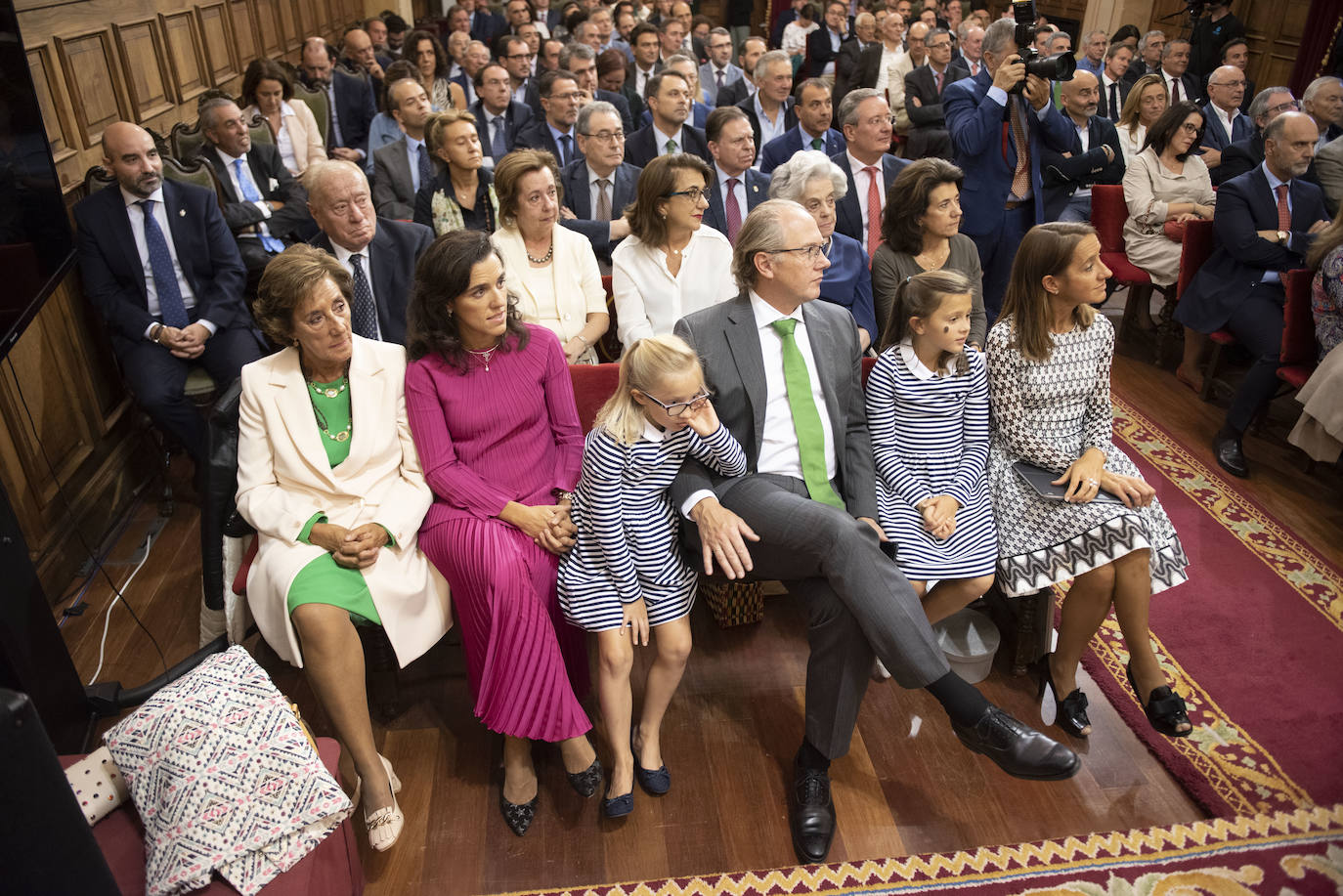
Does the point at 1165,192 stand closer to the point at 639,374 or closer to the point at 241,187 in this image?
the point at 639,374

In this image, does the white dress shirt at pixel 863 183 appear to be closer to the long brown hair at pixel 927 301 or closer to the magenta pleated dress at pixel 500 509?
the long brown hair at pixel 927 301

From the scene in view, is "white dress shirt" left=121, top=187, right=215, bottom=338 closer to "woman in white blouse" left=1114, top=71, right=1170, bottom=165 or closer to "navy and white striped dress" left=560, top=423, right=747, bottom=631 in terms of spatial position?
"navy and white striped dress" left=560, top=423, right=747, bottom=631

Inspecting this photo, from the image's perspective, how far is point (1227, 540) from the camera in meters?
3.43

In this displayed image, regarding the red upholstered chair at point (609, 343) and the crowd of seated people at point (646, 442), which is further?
the red upholstered chair at point (609, 343)

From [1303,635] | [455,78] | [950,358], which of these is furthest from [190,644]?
[455,78]

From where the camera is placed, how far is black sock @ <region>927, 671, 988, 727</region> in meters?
2.13

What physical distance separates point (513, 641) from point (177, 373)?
6.87 feet

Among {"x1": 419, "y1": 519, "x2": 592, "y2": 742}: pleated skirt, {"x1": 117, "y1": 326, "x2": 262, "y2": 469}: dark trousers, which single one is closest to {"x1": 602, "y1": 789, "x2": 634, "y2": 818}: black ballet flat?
{"x1": 419, "y1": 519, "x2": 592, "y2": 742}: pleated skirt

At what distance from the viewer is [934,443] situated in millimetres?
2662

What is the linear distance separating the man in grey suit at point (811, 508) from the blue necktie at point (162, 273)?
218 centimetres

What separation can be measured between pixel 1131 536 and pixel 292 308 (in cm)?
A: 220

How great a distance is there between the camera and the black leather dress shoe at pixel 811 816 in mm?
2244

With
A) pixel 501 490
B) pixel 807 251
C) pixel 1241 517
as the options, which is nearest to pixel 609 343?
pixel 501 490

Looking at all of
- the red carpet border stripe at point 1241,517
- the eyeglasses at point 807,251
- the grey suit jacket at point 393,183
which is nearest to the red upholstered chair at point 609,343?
the grey suit jacket at point 393,183
